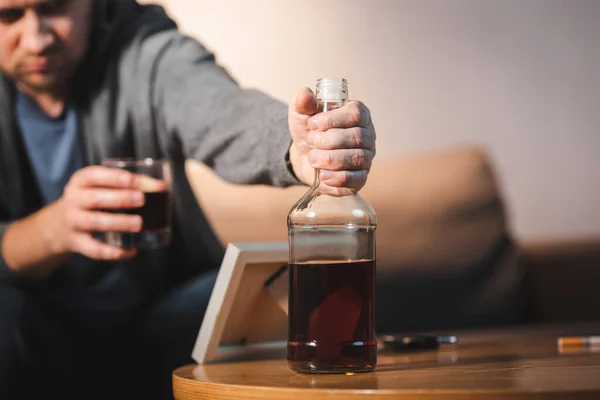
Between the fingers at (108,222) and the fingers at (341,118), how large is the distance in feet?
1.93

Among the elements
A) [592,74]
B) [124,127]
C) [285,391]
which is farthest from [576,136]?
[285,391]

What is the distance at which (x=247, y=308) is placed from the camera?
120 centimetres

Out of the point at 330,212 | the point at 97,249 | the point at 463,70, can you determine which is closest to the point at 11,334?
the point at 97,249

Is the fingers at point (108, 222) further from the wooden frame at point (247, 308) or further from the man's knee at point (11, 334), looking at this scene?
the wooden frame at point (247, 308)

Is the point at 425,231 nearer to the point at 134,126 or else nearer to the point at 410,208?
the point at 410,208

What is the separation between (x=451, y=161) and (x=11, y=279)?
111cm

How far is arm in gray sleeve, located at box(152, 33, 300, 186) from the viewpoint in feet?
4.62

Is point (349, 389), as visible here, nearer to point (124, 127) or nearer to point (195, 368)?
point (195, 368)

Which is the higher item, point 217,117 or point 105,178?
point 217,117

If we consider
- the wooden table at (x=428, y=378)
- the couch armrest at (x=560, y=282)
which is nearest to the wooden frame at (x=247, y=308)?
the wooden table at (x=428, y=378)

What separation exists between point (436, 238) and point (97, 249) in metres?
0.92

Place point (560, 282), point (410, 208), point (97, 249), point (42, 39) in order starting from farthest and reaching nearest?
point (560, 282), point (410, 208), point (42, 39), point (97, 249)

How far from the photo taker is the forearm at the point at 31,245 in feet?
5.41

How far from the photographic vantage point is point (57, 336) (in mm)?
1713
